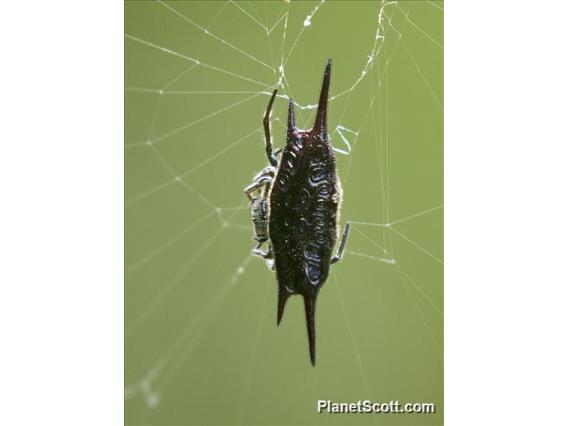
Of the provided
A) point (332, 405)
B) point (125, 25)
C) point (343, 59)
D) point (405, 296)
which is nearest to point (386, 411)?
point (332, 405)

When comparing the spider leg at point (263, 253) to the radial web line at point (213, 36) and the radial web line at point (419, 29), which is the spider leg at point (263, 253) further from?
the radial web line at point (419, 29)

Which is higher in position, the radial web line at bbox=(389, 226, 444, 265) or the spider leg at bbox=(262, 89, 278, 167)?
the spider leg at bbox=(262, 89, 278, 167)

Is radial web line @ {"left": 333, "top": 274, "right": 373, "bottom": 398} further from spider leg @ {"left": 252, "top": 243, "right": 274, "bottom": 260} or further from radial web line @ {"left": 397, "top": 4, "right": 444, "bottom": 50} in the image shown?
radial web line @ {"left": 397, "top": 4, "right": 444, "bottom": 50}

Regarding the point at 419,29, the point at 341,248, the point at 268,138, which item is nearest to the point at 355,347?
the point at 341,248

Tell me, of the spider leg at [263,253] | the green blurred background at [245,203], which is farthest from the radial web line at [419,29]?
the spider leg at [263,253]

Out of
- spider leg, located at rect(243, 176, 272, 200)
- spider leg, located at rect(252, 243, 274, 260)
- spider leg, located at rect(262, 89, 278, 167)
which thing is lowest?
spider leg, located at rect(252, 243, 274, 260)

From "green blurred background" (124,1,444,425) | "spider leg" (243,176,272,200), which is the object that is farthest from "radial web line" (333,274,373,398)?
"spider leg" (243,176,272,200)
